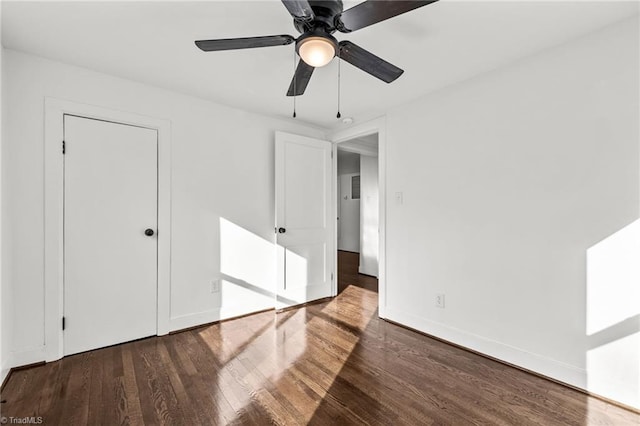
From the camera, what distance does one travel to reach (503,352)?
A: 2.31 m

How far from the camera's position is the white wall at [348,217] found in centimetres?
787

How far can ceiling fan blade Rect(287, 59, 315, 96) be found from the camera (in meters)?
1.80

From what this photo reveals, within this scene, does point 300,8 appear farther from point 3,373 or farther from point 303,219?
point 3,373

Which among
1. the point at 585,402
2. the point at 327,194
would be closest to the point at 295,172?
the point at 327,194

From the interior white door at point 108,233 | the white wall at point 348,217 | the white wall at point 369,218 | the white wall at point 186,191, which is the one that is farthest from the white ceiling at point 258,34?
the white wall at point 348,217

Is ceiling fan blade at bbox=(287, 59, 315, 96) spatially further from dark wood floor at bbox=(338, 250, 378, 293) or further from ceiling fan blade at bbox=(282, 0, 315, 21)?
dark wood floor at bbox=(338, 250, 378, 293)

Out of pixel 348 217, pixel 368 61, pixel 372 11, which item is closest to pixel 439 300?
pixel 368 61

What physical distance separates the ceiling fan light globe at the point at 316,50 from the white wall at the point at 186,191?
147cm

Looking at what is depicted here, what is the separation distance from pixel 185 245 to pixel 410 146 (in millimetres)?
2476

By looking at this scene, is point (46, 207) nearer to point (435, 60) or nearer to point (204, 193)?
point (204, 193)

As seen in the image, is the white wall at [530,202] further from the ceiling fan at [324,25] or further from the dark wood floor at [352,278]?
the dark wood floor at [352,278]

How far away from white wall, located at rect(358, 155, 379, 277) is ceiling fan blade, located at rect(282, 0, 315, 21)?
13.7 feet

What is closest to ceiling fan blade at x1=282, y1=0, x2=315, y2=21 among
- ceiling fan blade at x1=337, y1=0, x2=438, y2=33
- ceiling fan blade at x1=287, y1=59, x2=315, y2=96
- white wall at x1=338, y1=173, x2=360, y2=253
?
ceiling fan blade at x1=337, y1=0, x2=438, y2=33

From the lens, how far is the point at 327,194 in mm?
3955
